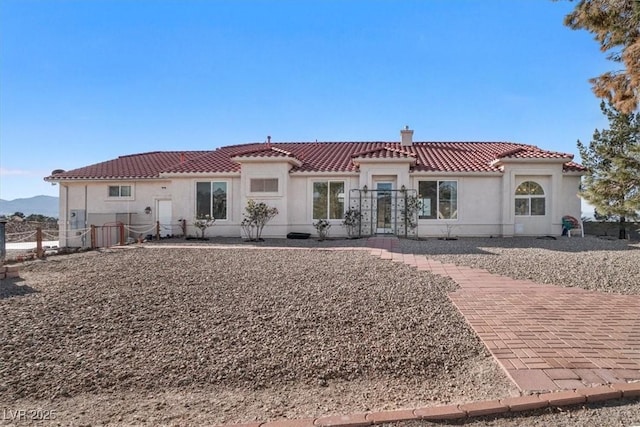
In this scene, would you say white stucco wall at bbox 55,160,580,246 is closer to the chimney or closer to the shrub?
the shrub

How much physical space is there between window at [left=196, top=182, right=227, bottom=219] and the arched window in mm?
→ 14610

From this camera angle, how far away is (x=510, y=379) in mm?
3699

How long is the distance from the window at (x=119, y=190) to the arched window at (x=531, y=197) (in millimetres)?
20825

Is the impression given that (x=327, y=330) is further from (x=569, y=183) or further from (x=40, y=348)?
(x=569, y=183)

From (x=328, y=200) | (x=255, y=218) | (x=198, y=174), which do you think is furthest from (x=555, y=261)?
(x=198, y=174)

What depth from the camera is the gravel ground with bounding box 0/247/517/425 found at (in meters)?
3.56

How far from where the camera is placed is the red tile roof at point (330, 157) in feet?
57.6

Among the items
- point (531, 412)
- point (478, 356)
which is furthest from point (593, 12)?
point (531, 412)

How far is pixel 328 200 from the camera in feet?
59.1

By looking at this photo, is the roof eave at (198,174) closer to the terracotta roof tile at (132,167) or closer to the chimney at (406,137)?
the terracotta roof tile at (132,167)

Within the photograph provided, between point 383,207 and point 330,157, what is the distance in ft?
15.2

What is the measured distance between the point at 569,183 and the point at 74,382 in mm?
20898

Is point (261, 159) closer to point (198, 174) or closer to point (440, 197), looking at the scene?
point (198, 174)

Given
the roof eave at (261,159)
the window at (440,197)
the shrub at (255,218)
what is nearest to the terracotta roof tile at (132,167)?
the roof eave at (261,159)
